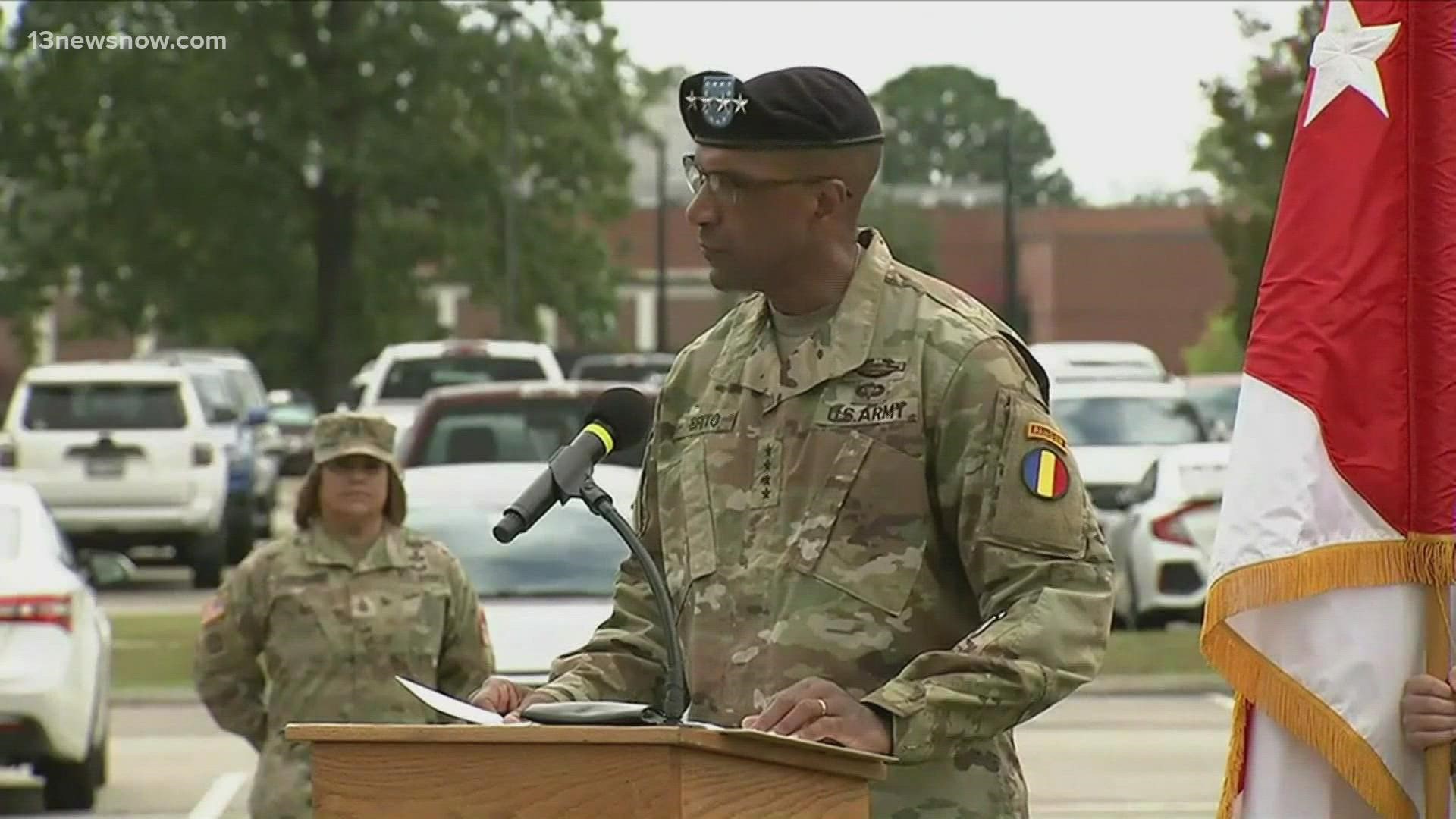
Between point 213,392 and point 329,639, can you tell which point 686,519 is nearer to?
point 329,639

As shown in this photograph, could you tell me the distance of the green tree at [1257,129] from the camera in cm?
3312

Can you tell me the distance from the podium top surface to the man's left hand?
0.64ft

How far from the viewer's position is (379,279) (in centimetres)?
5134

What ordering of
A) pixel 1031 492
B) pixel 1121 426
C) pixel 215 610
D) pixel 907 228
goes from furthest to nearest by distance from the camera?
pixel 907 228 < pixel 1121 426 < pixel 215 610 < pixel 1031 492

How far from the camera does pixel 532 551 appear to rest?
11.8 metres

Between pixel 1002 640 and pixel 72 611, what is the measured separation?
364 inches

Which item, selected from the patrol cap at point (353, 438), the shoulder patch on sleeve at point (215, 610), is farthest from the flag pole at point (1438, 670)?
the shoulder patch on sleeve at point (215, 610)

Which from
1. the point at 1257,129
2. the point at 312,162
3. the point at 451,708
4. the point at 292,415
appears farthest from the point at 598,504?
the point at 292,415

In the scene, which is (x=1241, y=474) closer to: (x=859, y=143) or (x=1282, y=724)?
(x=1282, y=724)

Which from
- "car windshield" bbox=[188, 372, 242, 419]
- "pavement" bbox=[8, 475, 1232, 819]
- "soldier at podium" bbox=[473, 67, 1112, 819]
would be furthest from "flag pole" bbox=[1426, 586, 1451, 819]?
"car windshield" bbox=[188, 372, 242, 419]

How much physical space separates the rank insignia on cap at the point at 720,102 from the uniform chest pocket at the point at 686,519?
50 cm

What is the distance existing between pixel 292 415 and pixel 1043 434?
52.1 m

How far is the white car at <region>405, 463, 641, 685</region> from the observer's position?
11.0 metres

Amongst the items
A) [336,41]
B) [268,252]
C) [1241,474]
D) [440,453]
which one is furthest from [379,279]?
[1241,474]
